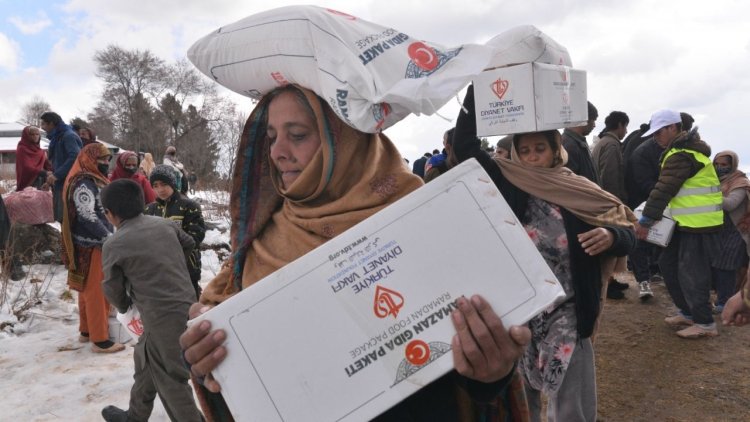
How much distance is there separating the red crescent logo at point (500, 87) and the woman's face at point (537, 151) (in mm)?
297

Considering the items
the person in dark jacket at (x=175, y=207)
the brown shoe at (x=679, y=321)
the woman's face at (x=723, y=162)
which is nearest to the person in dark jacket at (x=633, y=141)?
the woman's face at (x=723, y=162)

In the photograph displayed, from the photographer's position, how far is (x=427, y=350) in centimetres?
95

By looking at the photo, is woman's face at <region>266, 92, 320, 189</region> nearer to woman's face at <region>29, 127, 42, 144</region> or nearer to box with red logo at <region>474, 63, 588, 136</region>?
box with red logo at <region>474, 63, 588, 136</region>

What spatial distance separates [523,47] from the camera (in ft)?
7.77

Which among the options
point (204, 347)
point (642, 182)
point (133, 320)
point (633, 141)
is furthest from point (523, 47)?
point (633, 141)

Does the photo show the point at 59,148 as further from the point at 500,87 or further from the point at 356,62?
the point at 356,62

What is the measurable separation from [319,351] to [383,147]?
2.10 ft

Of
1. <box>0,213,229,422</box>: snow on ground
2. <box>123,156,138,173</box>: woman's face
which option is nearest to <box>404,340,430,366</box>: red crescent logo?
<box>0,213,229,422</box>: snow on ground

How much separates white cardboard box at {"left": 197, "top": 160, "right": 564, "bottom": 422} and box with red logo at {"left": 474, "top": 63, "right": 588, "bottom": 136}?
160 centimetres

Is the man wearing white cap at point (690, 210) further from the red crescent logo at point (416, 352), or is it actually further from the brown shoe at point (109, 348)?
the brown shoe at point (109, 348)

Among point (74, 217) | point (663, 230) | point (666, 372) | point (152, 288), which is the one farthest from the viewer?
point (663, 230)

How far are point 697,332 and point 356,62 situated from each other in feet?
16.7

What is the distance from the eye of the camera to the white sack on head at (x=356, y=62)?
3.74 ft

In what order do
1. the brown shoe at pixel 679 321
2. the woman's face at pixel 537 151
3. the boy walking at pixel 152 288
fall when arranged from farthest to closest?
the brown shoe at pixel 679 321, the boy walking at pixel 152 288, the woman's face at pixel 537 151
